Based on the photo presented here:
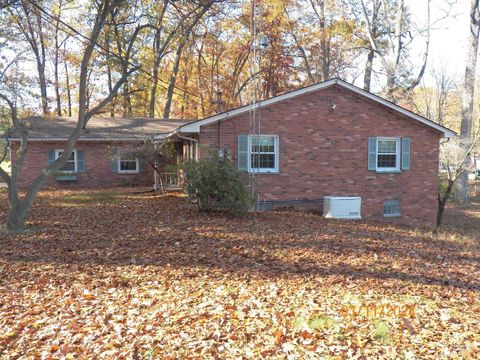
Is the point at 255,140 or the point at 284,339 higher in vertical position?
the point at 255,140

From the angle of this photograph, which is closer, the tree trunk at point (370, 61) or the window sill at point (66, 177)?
the window sill at point (66, 177)

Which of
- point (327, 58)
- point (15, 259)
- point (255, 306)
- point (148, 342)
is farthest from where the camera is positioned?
point (327, 58)

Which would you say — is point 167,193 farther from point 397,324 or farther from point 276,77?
point 276,77

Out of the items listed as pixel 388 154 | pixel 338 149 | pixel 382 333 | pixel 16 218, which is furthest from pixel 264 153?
pixel 382 333

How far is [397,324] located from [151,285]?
10.3ft

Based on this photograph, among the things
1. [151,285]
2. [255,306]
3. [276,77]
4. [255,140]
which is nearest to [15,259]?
[151,285]

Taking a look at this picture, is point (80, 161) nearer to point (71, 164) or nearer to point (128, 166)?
point (71, 164)

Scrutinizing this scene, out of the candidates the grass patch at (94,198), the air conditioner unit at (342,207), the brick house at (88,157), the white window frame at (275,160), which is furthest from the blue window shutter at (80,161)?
the air conditioner unit at (342,207)

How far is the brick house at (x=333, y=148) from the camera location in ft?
44.5

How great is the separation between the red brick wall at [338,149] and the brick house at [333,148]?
32 millimetres

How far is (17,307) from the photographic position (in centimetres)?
517

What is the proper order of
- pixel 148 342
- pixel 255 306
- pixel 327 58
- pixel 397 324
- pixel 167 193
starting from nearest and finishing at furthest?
1. pixel 148 342
2. pixel 397 324
3. pixel 255 306
4. pixel 167 193
5. pixel 327 58

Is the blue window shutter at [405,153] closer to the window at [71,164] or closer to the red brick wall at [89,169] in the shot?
the red brick wall at [89,169]

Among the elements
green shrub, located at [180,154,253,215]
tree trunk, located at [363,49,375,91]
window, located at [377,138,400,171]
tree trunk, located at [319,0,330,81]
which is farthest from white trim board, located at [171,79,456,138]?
tree trunk, located at [319,0,330,81]
